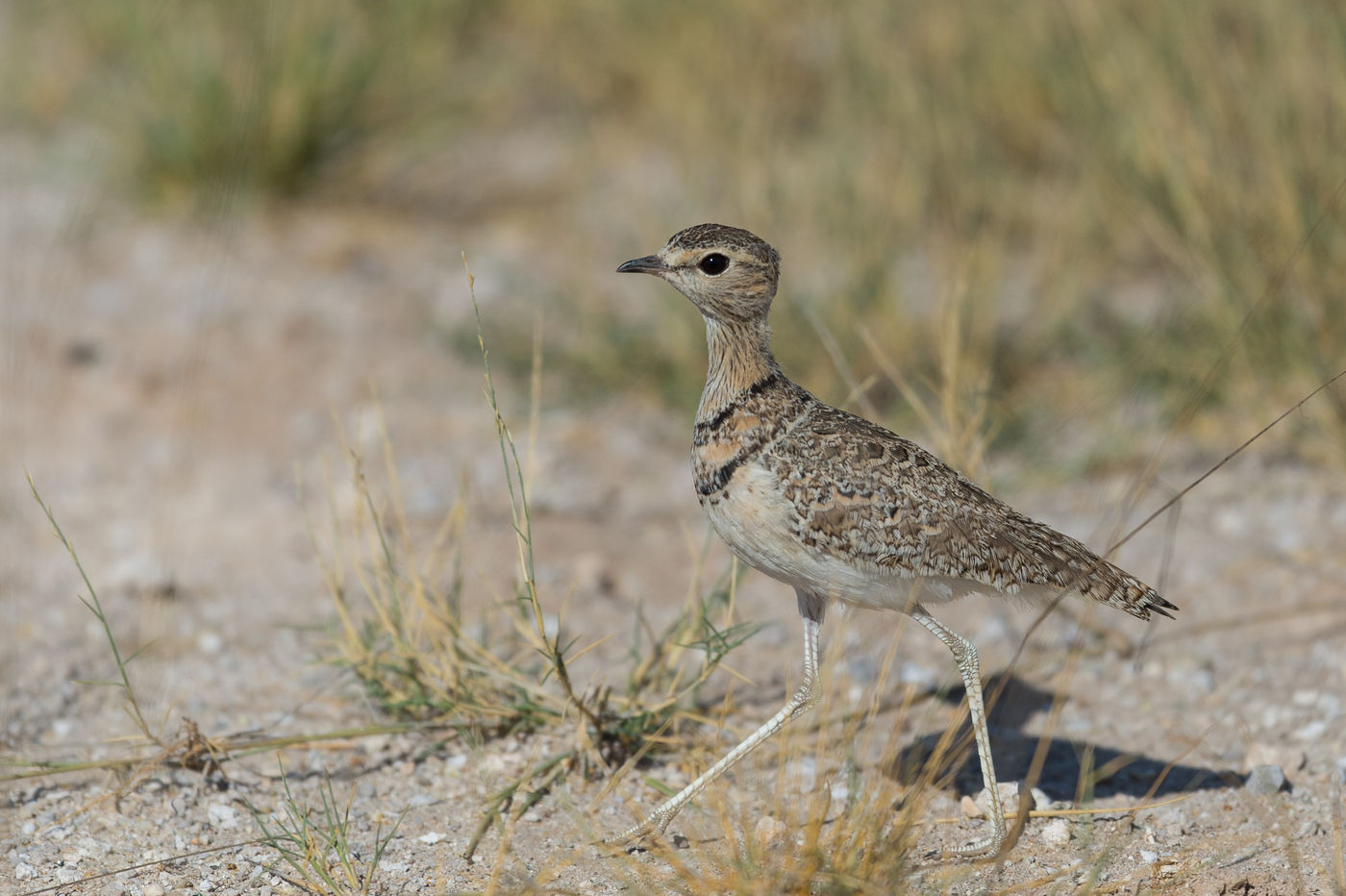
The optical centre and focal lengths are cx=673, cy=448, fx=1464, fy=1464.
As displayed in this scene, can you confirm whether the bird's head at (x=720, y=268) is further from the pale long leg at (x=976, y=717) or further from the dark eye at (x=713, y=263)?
the pale long leg at (x=976, y=717)

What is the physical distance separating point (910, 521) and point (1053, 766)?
3.33 ft

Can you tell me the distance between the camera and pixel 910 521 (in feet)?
9.87

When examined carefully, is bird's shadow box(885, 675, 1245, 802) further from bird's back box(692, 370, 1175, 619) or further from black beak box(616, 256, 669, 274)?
black beak box(616, 256, 669, 274)

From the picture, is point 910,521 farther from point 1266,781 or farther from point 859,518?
point 1266,781

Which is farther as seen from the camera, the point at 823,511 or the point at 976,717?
the point at 976,717

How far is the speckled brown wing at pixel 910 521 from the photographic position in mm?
2961

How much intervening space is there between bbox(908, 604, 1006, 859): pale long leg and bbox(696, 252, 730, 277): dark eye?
32.7 inches

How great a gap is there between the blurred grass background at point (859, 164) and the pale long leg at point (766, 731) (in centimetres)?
70

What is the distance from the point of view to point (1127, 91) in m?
5.28

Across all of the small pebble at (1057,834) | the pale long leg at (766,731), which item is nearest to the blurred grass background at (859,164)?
the pale long leg at (766,731)

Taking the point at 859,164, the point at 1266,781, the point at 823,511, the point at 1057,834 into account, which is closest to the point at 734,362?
the point at 823,511

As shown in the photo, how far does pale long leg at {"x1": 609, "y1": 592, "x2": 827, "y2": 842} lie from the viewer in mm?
3053

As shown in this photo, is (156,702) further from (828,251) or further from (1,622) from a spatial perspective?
(828,251)

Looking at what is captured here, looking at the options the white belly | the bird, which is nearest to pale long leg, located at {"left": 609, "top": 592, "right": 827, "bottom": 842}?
the bird
